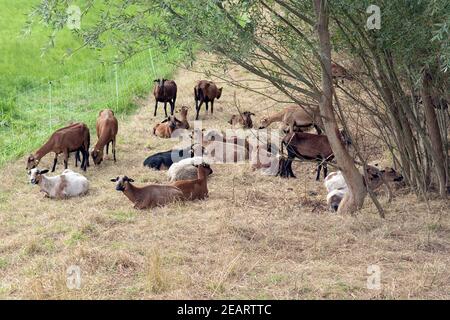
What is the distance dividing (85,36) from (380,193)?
5209 mm

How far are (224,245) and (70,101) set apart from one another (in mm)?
10952

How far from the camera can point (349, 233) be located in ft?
27.8

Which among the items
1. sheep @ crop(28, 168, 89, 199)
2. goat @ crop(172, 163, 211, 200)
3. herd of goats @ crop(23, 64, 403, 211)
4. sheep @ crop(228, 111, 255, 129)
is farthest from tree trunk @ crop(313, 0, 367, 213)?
sheep @ crop(228, 111, 255, 129)

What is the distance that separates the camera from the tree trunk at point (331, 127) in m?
8.46

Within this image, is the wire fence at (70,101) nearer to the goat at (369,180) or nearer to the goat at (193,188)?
the goat at (193,188)

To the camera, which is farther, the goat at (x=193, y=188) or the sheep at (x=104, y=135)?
the sheep at (x=104, y=135)

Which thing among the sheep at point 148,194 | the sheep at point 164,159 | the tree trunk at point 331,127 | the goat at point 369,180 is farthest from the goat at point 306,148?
the sheep at point 148,194

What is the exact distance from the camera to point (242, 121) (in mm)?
15203

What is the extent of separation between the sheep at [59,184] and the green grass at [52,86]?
78.6 inches

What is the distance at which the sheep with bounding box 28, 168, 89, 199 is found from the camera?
10586 millimetres

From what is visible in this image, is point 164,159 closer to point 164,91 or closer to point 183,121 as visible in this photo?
point 183,121

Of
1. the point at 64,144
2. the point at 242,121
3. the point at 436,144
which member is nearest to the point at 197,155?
the point at 64,144

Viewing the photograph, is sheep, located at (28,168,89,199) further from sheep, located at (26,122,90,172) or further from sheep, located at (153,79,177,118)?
sheep, located at (153,79,177,118)
